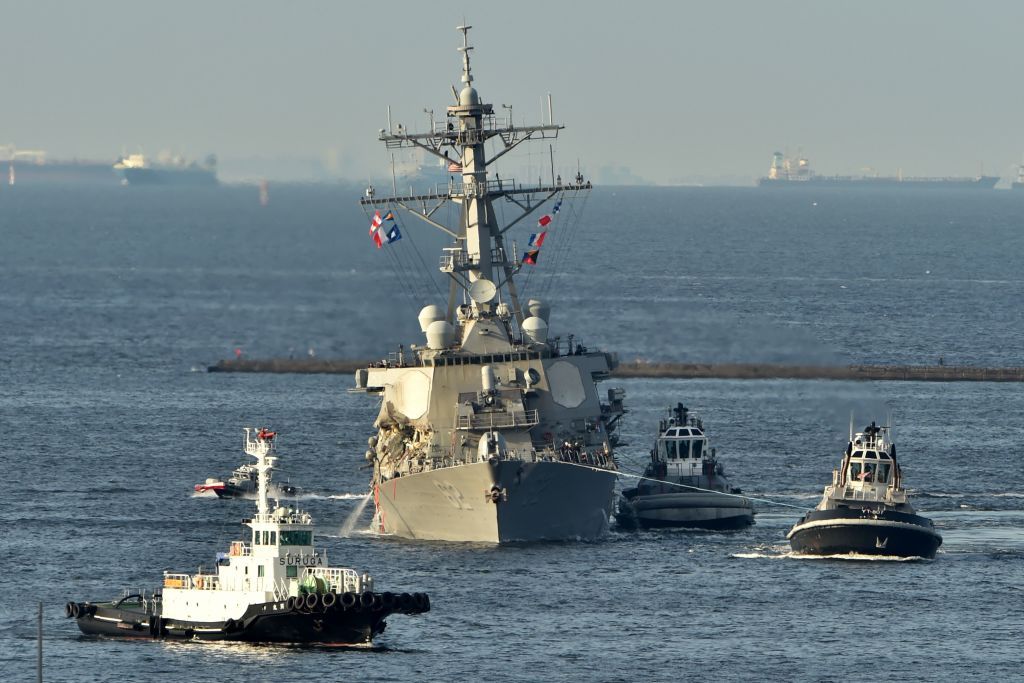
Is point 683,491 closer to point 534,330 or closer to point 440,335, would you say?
point 534,330

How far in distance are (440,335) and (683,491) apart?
13308 millimetres

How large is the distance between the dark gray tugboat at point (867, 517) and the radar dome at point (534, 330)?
13809mm

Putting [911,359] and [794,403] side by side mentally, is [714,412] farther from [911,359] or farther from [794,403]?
[911,359]

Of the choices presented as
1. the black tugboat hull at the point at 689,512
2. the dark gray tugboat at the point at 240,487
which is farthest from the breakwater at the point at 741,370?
the black tugboat hull at the point at 689,512

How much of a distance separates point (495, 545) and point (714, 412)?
151ft

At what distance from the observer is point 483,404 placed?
314 feet

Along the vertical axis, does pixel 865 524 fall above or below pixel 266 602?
above

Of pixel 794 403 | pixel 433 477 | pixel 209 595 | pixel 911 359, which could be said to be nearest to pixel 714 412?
pixel 794 403

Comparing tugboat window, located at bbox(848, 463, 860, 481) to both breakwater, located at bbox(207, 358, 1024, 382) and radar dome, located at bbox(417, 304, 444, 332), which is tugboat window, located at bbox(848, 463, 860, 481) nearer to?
radar dome, located at bbox(417, 304, 444, 332)

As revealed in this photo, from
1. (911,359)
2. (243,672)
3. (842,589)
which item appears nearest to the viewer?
(243,672)

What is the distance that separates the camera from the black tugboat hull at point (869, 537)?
9081 centimetres

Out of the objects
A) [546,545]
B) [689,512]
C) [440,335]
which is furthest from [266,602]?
[689,512]

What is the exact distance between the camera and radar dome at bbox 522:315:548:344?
98750mm

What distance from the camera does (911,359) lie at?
16412cm
